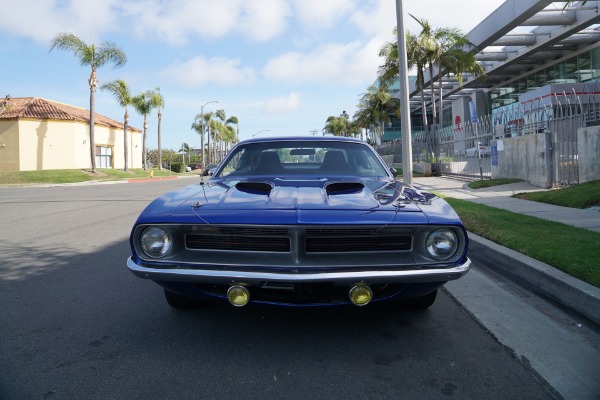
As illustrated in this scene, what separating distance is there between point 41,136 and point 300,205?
119 ft

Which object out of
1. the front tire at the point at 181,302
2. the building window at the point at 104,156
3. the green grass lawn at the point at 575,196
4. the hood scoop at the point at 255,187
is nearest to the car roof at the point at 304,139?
the hood scoop at the point at 255,187

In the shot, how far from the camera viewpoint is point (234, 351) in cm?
279

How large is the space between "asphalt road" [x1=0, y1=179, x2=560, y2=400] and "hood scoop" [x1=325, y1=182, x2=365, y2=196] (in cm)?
95

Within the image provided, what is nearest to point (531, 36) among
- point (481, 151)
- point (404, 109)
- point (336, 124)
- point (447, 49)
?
point (447, 49)

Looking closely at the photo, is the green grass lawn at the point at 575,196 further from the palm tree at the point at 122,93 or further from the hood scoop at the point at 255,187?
the palm tree at the point at 122,93

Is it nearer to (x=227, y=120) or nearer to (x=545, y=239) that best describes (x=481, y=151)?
(x=545, y=239)

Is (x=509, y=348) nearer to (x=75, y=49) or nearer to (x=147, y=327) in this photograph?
(x=147, y=327)

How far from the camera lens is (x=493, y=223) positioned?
6.34 metres

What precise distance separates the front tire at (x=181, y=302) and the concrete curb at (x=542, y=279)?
2.94 metres

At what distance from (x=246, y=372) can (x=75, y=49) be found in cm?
3495

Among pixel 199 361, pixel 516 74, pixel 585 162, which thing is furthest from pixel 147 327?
pixel 516 74

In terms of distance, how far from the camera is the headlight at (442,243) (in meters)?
2.73

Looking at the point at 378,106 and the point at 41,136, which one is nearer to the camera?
the point at 41,136

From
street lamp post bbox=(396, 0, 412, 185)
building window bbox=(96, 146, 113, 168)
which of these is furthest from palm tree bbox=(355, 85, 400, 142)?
street lamp post bbox=(396, 0, 412, 185)
